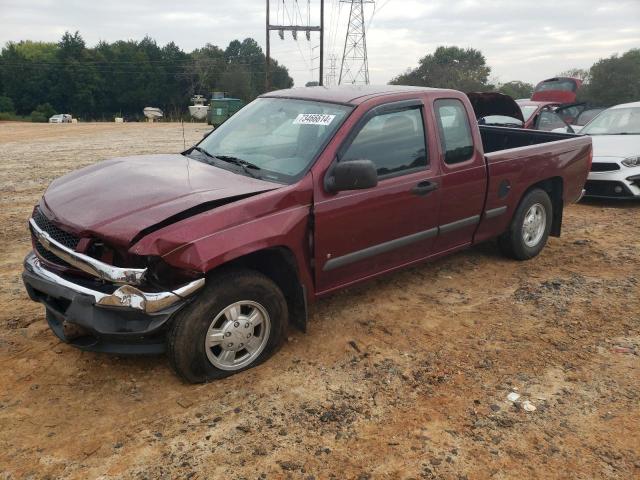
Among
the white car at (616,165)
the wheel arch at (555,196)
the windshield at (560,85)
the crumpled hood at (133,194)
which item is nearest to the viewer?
the crumpled hood at (133,194)

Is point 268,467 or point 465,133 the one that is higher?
point 465,133

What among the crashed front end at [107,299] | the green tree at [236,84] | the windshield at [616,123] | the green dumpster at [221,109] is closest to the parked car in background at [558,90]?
the windshield at [616,123]

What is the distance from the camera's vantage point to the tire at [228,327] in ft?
10.0

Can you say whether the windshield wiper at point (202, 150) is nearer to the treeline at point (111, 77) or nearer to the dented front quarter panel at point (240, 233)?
the dented front quarter panel at point (240, 233)

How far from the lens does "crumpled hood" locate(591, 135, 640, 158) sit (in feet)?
26.7

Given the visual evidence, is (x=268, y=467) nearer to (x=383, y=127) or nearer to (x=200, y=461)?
(x=200, y=461)

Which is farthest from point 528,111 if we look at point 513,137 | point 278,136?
point 278,136

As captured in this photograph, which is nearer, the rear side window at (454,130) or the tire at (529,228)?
the rear side window at (454,130)

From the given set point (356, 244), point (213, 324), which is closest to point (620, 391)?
point (356, 244)

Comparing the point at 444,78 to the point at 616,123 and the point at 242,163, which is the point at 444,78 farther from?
the point at 242,163

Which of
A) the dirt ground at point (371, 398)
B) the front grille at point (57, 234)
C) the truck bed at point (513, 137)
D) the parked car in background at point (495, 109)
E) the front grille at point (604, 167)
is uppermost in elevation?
the parked car in background at point (495, 109)

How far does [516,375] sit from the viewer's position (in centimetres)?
349

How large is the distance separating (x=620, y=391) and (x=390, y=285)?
2109 millimetres

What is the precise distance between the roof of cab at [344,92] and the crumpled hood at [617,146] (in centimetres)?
505
